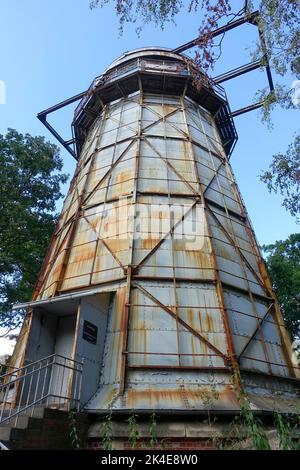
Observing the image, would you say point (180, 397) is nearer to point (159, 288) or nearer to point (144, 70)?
point (159, 288)

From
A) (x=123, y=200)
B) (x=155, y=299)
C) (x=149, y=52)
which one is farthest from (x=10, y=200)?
(x=149, y=52)

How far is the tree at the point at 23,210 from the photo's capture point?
560 inches

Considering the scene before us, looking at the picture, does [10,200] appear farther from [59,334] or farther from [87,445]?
[87,445]

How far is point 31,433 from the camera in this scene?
205 inches

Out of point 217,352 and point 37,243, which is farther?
point 37,243

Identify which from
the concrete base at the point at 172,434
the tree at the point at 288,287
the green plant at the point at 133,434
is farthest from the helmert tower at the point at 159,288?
the tree at the point at 288,287

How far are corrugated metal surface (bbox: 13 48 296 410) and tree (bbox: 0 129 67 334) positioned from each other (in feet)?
8.54

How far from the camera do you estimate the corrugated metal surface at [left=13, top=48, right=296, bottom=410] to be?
7324 millimetres

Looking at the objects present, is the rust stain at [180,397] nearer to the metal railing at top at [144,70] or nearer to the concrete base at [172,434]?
the concrete base at [172,434]

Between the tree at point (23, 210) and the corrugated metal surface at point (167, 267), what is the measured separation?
2.60 meters

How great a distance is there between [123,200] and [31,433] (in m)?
6.84

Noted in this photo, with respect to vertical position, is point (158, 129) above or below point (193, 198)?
above
